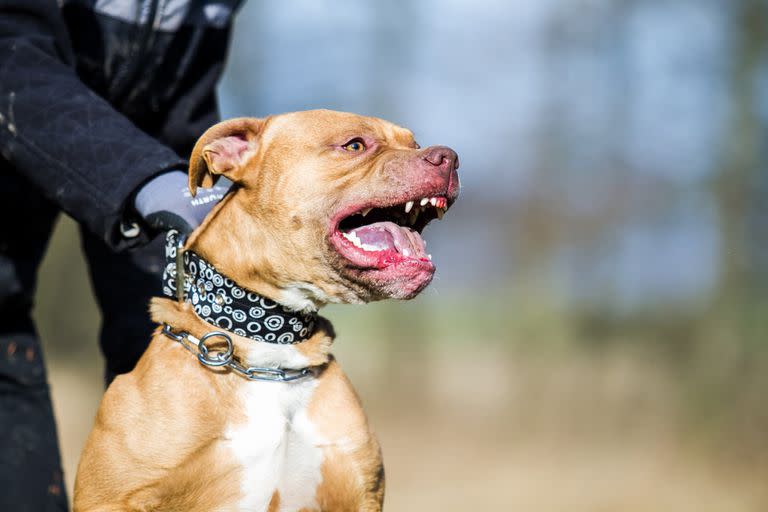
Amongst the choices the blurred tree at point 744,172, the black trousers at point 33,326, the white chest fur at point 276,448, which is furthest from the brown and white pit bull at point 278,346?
the blurred tree at point 744,172

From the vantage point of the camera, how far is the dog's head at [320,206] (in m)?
2.79

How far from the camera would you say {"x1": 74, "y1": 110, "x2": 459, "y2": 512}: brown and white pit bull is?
2.68 m

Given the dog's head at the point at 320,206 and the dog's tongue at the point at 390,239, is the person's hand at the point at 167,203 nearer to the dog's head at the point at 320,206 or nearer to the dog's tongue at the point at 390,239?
the dog's head at the point at 320,206

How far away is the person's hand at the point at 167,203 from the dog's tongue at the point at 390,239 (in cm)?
53

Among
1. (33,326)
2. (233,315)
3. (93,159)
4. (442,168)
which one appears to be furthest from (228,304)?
(33,326)

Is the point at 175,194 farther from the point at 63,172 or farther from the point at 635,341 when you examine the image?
the point at 635,341

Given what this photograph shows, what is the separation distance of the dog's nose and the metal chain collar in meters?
0.79

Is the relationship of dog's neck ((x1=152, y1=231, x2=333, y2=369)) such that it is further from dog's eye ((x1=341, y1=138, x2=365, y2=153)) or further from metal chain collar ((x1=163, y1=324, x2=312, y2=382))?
dog's eye ((x1=341, y1=138, x2=365, y2=153))

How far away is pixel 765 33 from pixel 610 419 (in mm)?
5111

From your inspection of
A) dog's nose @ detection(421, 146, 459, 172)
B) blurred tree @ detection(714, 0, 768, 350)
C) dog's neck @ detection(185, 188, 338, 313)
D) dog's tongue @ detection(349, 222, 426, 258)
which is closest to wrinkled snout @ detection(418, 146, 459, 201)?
dog's nose @ detection(421, 146, 459, 172)

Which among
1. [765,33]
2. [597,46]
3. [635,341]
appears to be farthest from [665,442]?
[597,46]

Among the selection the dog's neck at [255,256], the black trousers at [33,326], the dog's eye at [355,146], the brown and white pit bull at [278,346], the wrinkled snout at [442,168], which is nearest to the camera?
the brown and white pit bull at [278,346]

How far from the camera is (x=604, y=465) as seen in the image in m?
10.5

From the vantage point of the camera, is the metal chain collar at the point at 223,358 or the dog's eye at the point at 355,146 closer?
the metal chain collar at the point at 223,358
